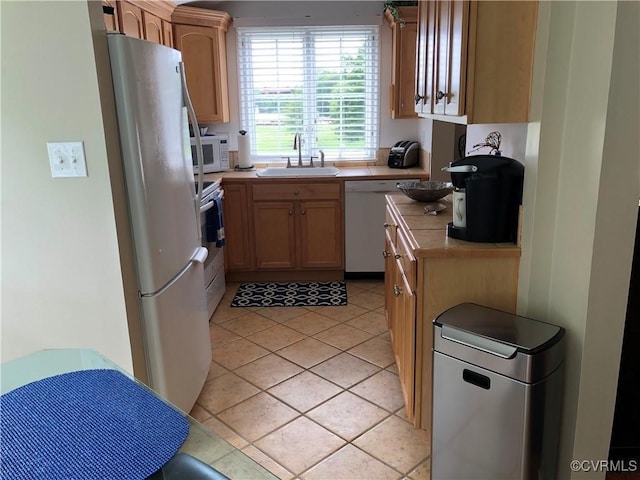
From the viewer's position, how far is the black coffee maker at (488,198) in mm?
1972

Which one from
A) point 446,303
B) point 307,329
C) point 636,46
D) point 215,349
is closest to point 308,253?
point 307,329

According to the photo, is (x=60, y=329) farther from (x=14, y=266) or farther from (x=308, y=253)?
(x=308, y=253)

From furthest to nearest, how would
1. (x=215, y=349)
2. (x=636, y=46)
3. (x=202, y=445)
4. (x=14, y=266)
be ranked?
(x=215, y=349) → (x=14, y=266) → (x=636, y=46) → (x=202, y=445)

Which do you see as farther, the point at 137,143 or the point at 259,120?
the point at 259,120

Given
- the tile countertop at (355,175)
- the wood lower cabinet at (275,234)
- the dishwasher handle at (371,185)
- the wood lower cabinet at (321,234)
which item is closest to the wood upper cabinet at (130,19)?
the tile countertop at (355,175)

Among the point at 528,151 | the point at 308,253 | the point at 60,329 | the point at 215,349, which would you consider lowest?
the point at 215,349

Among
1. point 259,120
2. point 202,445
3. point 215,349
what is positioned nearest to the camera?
point 202,445

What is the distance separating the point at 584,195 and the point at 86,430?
155cm

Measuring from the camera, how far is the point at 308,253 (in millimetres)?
4148

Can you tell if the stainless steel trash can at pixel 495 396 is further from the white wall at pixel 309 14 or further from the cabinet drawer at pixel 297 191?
the white wall at pixel 309 14

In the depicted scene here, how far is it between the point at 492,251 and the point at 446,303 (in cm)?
28

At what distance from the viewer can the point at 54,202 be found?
6.17 ft

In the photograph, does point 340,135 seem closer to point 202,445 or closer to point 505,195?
point 505,195

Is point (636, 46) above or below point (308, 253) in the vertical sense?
above
